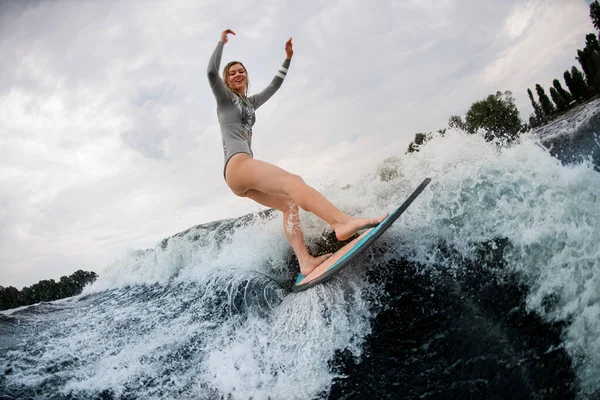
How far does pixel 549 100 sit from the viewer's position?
3766cm

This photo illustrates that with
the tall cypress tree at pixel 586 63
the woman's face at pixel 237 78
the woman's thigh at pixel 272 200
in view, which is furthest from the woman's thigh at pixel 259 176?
the tall cypress tree at pixel 586 63

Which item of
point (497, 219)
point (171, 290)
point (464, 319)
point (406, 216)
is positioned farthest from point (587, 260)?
point (171, 290)

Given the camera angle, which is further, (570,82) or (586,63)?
(570,82)

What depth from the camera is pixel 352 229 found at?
227 centimetres

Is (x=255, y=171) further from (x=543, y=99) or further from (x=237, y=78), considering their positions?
(x=543, y=99)

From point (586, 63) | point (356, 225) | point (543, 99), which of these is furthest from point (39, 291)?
point (543, 99)

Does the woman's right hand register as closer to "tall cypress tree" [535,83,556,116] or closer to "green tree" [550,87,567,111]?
"green tree" [550,87,567,111]

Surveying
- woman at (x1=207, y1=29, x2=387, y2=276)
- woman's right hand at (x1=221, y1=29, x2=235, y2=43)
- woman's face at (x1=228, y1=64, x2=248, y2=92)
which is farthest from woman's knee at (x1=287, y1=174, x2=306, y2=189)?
woman's right hand at (x1=221, y1=29, x2=235, y2=43)

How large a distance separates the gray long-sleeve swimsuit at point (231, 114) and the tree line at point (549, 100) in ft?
76.6

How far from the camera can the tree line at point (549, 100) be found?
26.8m

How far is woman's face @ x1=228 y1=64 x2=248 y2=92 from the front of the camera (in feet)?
9.79

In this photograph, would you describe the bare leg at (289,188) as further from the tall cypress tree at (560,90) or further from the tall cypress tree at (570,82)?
the tall cypress tree at (560,90)

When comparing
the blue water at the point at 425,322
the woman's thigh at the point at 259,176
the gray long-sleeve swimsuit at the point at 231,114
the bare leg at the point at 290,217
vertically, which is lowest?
the blue water at the point at 425,322

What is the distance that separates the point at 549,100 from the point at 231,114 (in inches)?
1784
